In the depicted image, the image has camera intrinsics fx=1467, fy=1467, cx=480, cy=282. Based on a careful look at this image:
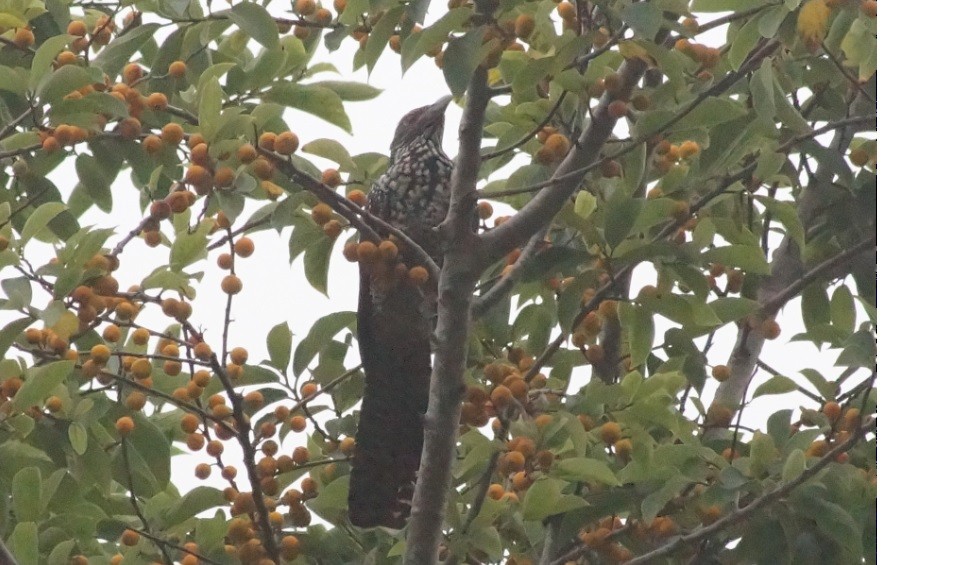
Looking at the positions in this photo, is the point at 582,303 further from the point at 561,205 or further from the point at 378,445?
the point at 378,445

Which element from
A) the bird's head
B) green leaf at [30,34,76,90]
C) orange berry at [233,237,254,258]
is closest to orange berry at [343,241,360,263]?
orange berry at [233,237,254,258]

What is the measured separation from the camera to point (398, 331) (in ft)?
10.3

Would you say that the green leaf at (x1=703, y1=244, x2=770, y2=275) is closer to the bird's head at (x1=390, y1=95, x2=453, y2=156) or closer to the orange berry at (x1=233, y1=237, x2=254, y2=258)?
the orange berry at (x1=233, y1=237, x2=254, y2=258)

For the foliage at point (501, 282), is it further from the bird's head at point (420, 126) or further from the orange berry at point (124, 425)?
the bird's head at point (420, 126)

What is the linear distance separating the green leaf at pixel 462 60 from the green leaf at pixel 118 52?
2.26ft

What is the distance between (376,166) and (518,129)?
1.22 feet

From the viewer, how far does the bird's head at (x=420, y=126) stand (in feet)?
11.7

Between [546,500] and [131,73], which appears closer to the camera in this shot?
[546,500]

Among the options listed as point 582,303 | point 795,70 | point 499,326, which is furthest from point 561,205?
Result: point 795,70

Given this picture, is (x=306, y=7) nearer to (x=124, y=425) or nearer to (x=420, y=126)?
(x=124, y=425)

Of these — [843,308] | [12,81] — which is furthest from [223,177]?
[843,308]

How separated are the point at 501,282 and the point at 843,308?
74 centimetres

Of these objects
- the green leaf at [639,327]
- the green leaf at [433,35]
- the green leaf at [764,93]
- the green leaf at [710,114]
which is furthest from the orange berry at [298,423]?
the green leaf at [764,93]

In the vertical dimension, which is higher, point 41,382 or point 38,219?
point 38,219
